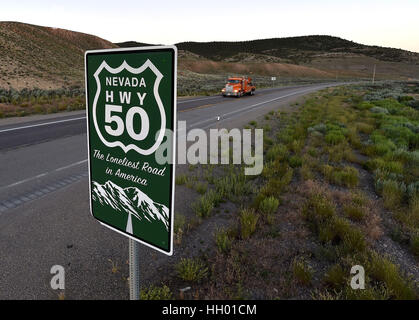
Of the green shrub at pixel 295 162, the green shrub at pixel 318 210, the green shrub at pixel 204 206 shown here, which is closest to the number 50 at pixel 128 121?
the green shrub at pixel 204 206

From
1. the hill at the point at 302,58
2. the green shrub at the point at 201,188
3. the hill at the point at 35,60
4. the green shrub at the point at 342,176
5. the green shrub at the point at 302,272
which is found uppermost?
the hill at the point at 302,58

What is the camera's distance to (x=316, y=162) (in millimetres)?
7551

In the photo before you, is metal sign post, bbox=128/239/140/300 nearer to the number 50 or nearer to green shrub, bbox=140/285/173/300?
green shrub, bbox=140/285/173/300

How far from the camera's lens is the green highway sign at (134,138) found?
167 cm

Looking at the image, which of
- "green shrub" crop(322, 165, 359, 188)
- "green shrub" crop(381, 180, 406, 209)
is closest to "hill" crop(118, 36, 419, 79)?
"green shrub" crop(322, 165, 359, 188)

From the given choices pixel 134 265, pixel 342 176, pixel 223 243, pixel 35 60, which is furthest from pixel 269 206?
pixel 35 60

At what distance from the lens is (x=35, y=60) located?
5991 centimetres

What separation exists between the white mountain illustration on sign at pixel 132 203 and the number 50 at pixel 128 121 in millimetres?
410

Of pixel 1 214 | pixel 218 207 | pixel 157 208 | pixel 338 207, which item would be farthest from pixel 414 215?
pixel 1 214

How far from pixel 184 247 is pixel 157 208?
7.62ft

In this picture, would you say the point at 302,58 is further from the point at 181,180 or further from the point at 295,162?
the point at 181,180

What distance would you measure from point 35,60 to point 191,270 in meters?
72.3

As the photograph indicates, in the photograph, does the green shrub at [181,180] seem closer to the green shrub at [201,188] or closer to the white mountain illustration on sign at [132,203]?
the green shrub at [201,188]
